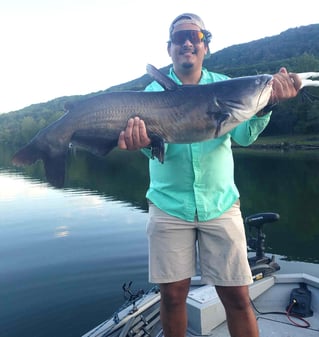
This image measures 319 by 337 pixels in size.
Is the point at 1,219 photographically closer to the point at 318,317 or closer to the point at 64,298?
the point at 64,298

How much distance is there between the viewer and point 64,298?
28.6 feet

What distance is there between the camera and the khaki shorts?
138 inches

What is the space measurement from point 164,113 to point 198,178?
69 centimetres

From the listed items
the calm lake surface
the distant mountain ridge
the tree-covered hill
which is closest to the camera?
the calm lake surface

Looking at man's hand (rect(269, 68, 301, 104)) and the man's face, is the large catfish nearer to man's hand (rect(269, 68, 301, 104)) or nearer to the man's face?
man's hand (rect(269, 68, 301, 104))

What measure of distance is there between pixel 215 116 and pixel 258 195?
18658mm

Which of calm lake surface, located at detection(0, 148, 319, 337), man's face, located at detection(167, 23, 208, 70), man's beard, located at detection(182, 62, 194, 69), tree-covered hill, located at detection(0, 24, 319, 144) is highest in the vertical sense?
tree-covered hill, located at detection(0, 24, 319, 144)

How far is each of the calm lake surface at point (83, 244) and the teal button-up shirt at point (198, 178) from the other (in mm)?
4895

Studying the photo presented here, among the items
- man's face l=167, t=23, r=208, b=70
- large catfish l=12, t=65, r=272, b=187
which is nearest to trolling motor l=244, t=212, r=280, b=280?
large catfish l=12, t=65, r=272, b=187

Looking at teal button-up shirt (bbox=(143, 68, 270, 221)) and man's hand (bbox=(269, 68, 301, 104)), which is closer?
man's hand (bbox=(269, 68, 301, 104))

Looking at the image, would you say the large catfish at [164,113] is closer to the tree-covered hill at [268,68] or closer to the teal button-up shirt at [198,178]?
the teal button-up shirt at [198,178]

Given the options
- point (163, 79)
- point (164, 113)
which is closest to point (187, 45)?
point (163, 79)

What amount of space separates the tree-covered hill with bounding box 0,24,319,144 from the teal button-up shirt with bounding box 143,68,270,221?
63.0 metres

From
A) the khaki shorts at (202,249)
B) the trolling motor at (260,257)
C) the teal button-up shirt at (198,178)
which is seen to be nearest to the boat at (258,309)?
the trolling motor at (260,257)
